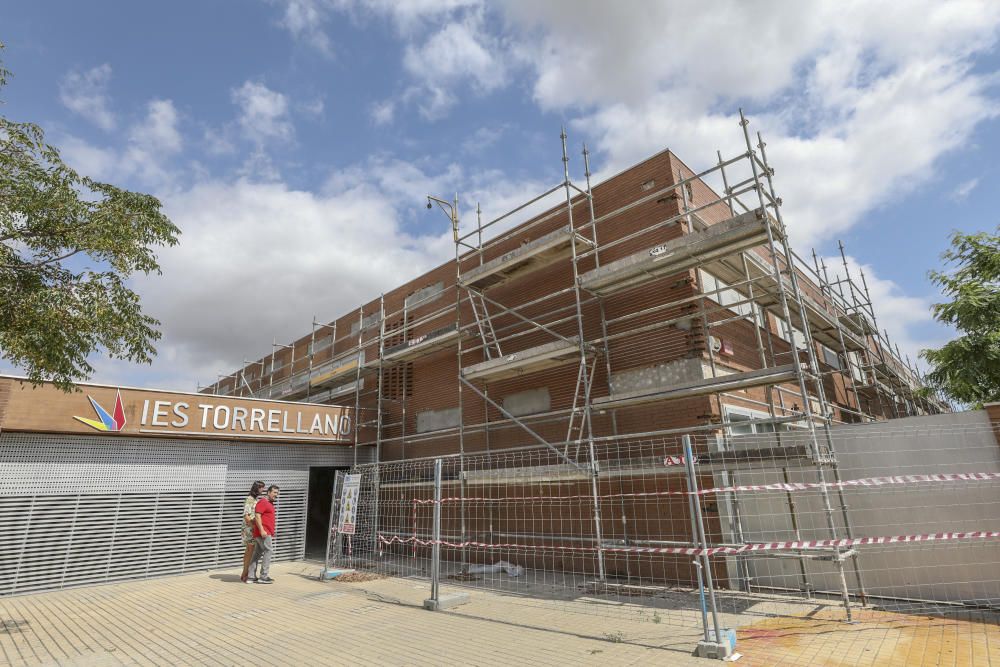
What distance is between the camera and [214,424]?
1228cm

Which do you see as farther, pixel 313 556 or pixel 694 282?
pixel 313 556

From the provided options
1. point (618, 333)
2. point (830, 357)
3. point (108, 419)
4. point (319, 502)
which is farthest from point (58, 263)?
point (830, 357)

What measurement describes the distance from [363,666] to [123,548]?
873 centimetres

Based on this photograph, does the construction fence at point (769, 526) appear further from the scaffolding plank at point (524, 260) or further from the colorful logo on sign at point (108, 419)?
the colorful logo on sign at point (108, 419)

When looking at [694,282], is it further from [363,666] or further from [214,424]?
[214,424]

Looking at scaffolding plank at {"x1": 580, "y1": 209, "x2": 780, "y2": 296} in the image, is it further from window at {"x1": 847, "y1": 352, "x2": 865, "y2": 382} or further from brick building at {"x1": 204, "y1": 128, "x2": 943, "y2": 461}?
window at {"x1": 847, "y1": 352, "x2": 865, "y2": 382}

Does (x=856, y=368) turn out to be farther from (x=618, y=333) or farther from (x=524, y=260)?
(x=524, y=260)

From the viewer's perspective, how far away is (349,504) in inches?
413

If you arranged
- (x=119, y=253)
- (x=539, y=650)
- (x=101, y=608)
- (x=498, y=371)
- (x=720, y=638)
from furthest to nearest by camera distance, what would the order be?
1. (x=498, y=371)
2. (x=101, y=608)
3. (x=119, y=253)
4. (x=539, y=650)
5. (x=720, y=638)

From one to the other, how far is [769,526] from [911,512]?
1808 millimetres

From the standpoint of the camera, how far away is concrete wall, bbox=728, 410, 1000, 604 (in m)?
6.54

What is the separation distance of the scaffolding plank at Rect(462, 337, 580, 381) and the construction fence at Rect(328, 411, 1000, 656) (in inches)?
71.3

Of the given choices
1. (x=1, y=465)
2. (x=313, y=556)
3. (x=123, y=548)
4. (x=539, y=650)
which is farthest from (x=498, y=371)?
(x=1, y=465)

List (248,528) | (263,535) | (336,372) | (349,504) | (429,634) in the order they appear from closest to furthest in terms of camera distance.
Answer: (429,634) → (263,535) → (248,528) → (349,504) → (336,372)
